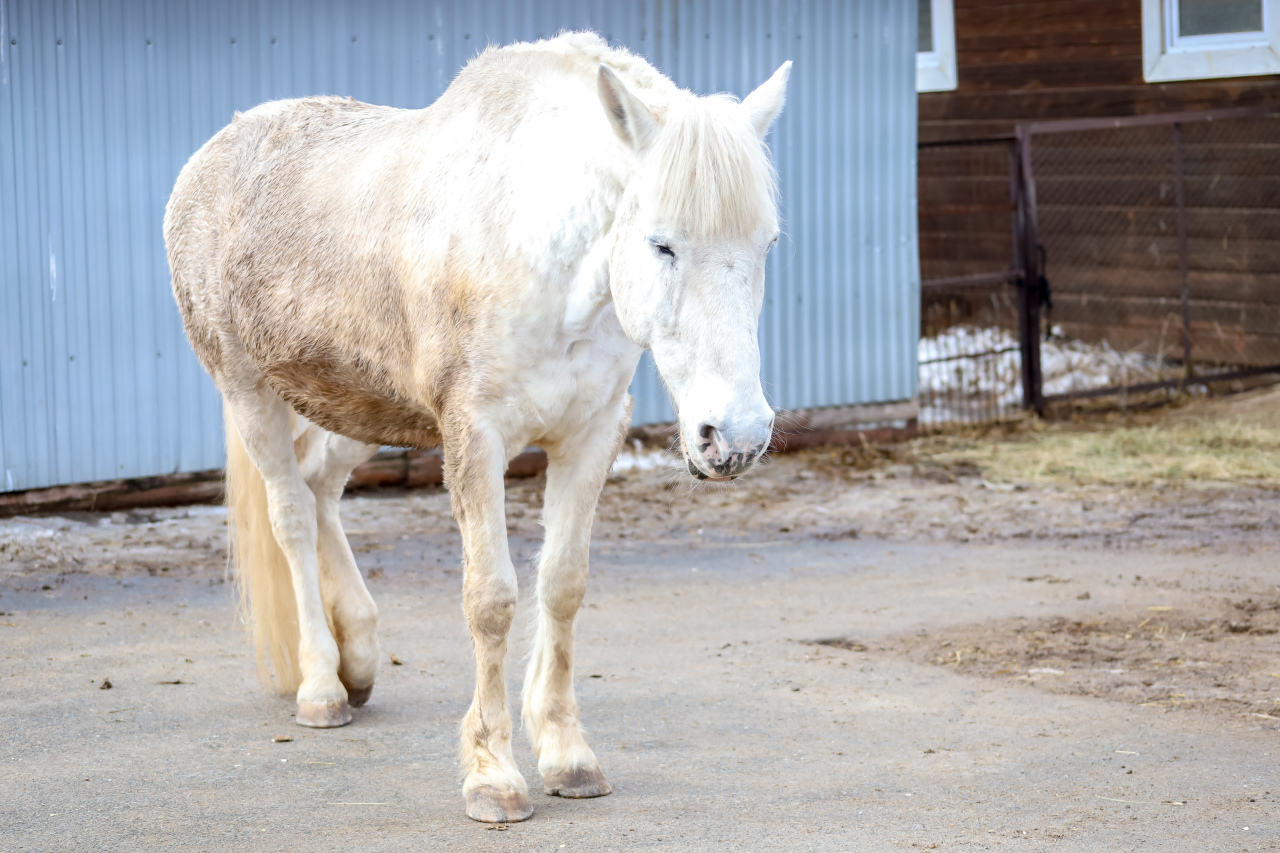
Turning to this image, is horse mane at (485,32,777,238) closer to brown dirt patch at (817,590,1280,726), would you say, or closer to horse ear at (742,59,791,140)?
horse ear at (742,59,791,140)

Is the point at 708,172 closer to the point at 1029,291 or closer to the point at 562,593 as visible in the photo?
the point at 562,593

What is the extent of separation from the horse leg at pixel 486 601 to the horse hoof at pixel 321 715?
2.71 feet

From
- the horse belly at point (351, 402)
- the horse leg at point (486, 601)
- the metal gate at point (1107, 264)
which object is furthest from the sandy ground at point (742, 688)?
the metal gate at point (1107, 264)

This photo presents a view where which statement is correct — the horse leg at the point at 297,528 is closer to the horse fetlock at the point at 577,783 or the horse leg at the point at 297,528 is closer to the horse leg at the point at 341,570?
the horse leg at the point at 341,570

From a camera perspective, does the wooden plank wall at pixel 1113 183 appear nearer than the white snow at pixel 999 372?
No

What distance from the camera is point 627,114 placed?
125 inches

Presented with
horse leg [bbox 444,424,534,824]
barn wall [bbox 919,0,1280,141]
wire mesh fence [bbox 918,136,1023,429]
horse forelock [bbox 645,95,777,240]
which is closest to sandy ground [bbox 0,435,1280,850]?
horse leg [bbox 444,424,534,824]

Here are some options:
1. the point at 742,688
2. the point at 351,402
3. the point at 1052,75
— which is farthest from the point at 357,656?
the point at 1052,75

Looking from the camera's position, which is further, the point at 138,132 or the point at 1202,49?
the point at 1202,49

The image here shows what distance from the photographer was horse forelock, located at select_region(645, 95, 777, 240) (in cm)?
311

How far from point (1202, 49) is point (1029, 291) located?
111 inches

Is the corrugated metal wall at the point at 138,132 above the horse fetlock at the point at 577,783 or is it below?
above

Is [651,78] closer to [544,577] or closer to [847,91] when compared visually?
[544,577]

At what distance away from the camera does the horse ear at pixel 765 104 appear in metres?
3.39
